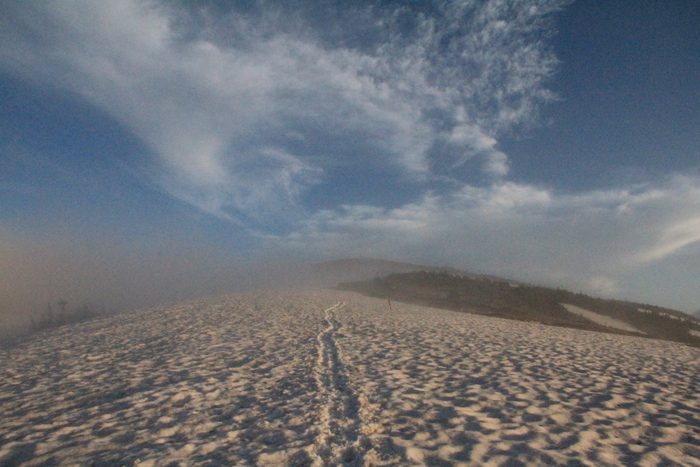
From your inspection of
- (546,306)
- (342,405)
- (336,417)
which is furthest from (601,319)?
(336,417)

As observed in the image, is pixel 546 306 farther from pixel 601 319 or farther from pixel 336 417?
pixel 336 417

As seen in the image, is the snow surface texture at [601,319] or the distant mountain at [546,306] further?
the snow surface texture at [601,319]

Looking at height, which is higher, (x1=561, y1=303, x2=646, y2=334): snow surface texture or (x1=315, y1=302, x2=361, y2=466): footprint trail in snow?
(x1=561, y1=303, x2=646, y2=334): snow surface texture

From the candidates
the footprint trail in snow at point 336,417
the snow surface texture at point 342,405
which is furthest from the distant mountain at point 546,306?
the footprint trail in snow at point 336,417

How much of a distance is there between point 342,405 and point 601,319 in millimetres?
37135

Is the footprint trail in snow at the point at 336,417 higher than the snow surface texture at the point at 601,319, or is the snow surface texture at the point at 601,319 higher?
the snow surface texture at the point at 601,319

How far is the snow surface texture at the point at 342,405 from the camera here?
5.62 m

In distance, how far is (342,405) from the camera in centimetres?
755

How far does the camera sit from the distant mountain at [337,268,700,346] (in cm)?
3086

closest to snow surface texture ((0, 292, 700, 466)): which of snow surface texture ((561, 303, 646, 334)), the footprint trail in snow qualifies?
the footprint trail in snow

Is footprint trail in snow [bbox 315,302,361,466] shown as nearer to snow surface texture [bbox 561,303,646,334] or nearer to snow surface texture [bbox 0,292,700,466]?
snow surface texture [bbox 0,292,700,466]

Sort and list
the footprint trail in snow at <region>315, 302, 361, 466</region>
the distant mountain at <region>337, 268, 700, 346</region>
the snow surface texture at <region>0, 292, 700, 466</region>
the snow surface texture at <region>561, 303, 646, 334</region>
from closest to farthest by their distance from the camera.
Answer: the footprint trail in snow at <region>315, 302, 361, 466</region>, the snow surface texture at <region>0, 292, 700, 466</region>, the distant mountain at <region>337, 268, 700, 346</region>, the snow surface texture at <region>561, 303, 646, 334</region>

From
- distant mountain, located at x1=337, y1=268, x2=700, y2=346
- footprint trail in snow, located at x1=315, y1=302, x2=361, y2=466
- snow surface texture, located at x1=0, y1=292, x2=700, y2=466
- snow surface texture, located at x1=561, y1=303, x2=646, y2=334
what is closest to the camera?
footprint trail in snow, located at x1=315, y1=302, x2=361, y2=466

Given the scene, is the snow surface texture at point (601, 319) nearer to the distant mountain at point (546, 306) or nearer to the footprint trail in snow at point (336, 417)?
the distant mountain at point (546, 306)
